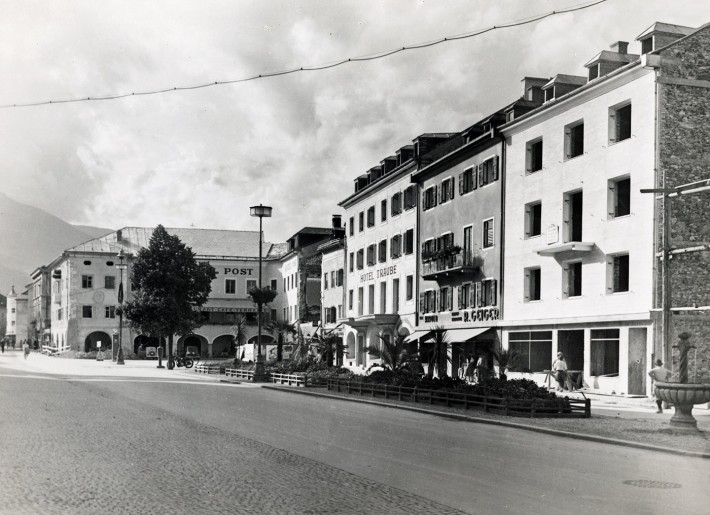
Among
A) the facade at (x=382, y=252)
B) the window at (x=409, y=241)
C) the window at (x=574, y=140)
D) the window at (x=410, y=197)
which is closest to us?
the window at (x=574, y=140)

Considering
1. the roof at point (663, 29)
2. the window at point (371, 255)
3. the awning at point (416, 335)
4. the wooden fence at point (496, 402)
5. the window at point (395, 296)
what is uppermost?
the roof at point (663, 29)

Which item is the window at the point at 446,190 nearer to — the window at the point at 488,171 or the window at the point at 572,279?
the window at the point at 488,171

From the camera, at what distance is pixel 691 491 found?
982cm

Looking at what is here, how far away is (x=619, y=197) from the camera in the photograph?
29125 mm

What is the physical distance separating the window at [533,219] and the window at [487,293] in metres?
3.23

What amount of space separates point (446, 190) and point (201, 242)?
188 feet

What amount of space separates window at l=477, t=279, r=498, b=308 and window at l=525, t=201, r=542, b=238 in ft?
10.6

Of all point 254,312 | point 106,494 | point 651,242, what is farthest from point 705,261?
point 254,312

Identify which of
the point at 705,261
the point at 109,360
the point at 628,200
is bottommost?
the point at 109,360

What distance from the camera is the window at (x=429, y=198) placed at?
4428 centimetres

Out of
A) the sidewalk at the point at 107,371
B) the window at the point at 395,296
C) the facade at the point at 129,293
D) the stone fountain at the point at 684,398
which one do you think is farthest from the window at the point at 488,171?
the facade at the point at 129,293

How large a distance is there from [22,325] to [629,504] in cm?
15699

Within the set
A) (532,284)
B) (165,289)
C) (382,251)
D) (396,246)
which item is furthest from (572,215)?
(165,289)

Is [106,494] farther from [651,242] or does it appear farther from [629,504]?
[651,242]
